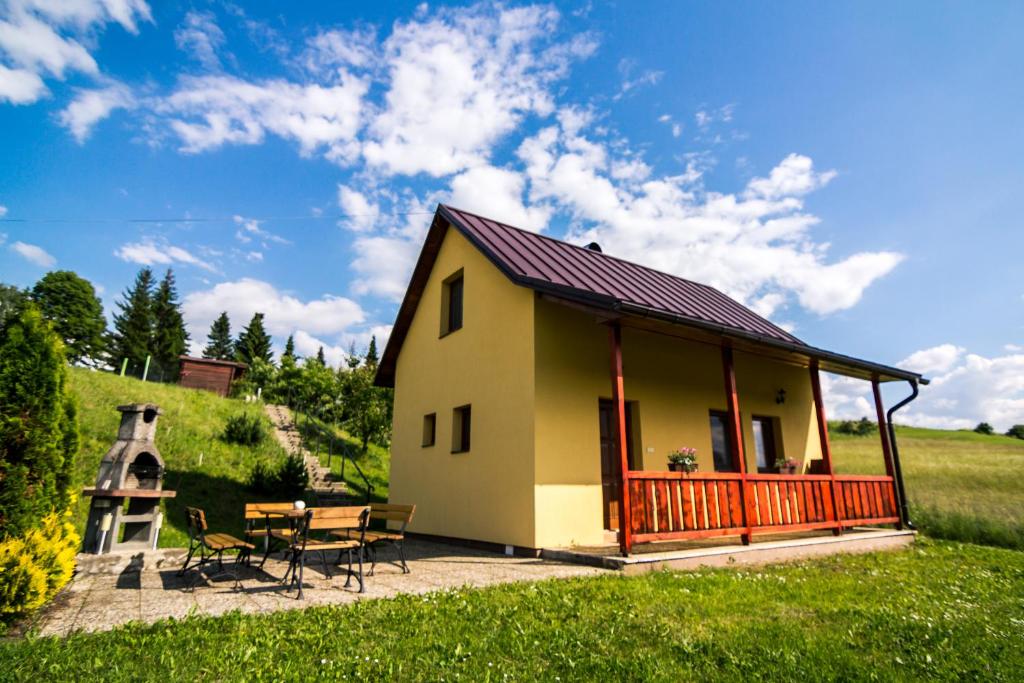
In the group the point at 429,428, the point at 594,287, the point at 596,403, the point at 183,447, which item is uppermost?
the point at 594,287

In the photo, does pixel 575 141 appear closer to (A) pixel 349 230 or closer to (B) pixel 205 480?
(A) pixel 349 230

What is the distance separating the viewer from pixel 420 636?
149 inches

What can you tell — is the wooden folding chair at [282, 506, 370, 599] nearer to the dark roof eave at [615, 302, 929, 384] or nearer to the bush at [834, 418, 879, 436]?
the dark roof eave at [615, 302, 929, 384]

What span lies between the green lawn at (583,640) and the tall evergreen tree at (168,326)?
50.7 metres

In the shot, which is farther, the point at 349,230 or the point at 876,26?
the point at 349,230

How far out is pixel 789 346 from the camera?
27.6ft

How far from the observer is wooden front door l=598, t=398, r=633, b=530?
8719 millimetres

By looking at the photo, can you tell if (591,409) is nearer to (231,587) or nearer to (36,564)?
(231,587)

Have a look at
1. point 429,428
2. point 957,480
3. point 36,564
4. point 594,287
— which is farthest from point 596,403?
point 957,480

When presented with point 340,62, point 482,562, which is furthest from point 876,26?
point 482,562

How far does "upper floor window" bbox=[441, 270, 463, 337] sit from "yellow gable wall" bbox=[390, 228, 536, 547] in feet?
0.53

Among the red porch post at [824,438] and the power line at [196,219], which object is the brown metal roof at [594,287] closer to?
the red porch post at [824,438]

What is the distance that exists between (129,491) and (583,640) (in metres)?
6.55

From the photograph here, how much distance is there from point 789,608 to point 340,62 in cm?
885
